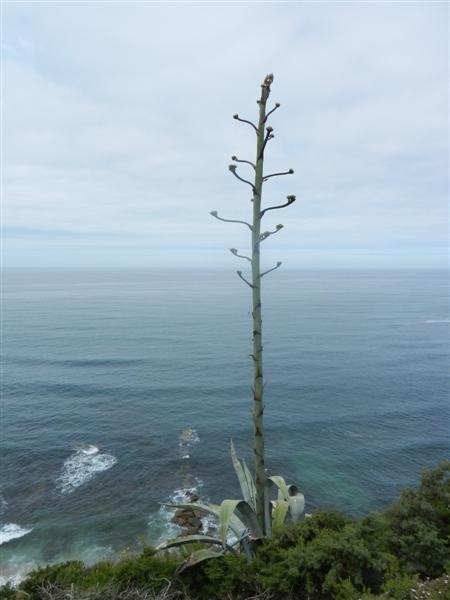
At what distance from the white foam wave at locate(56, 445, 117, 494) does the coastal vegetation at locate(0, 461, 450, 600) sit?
1958 cm

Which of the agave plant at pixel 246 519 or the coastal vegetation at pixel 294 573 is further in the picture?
the agave plant at pixel 246 519

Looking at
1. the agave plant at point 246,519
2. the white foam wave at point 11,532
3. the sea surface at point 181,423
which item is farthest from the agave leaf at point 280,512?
the white foam wave at point 11,532

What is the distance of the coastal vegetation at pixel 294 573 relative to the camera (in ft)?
19.2

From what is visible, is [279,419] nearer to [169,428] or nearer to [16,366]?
[169,428]

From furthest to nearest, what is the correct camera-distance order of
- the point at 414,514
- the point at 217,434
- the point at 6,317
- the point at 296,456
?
the point at 6,317
the point at 217,434
the point at 296,456
the point at 414,514

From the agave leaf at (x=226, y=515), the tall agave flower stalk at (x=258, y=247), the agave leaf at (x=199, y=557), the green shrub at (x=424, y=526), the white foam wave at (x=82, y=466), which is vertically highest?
the tall agave flower stalk at (x=258, y=247)

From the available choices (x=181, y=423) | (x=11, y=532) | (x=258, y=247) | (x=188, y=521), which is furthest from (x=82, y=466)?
(x=258, y=247)

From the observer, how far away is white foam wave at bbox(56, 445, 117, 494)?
2498cm

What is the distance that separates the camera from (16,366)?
47.8m

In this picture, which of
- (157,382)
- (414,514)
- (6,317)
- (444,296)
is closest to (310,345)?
(157,382)

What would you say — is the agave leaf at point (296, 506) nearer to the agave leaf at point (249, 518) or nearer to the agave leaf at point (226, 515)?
the agave leaf at point (249, 518)

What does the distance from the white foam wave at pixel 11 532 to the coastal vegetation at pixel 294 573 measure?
53.6ft

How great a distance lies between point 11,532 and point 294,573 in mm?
20742

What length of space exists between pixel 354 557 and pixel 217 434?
85.6ft
